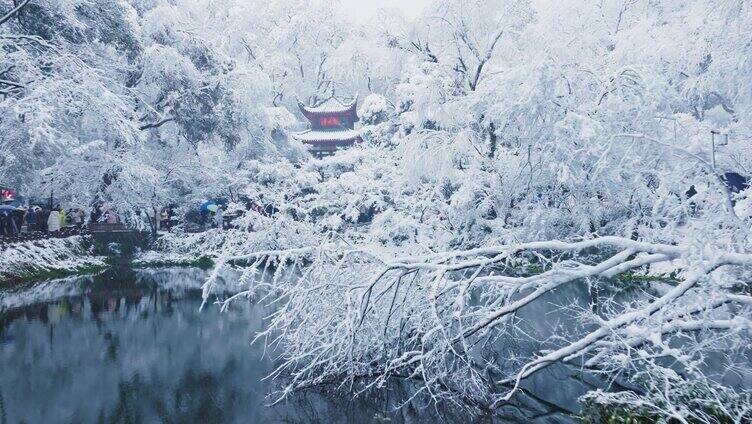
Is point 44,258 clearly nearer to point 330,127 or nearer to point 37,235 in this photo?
point 37,235

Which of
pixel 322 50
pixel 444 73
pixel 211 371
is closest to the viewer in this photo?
pixel 211 371

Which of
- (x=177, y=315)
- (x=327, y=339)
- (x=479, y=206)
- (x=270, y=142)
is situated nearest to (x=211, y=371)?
(x=327, y=339)

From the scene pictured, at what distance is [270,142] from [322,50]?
2121 centimetres

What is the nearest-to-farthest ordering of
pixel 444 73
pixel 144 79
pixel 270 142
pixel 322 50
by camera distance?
pixel 444 73 < pixel 144 79 < pixel 270 142 < pixel 322 50

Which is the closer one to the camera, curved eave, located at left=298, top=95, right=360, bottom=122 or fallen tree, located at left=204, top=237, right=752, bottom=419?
fallen tree, located at left=204, top=237, right=752, bottom=419

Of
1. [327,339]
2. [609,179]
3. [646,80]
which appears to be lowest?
[327,339]

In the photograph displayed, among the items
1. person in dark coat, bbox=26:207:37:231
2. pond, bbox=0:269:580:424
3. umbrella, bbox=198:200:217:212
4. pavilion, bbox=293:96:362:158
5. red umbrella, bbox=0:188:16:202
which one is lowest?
pond, bbox=0:269:580:424

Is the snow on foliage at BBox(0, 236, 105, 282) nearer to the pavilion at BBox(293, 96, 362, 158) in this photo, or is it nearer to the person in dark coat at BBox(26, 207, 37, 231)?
the person in dark coat at BBox(26, 207, 37, 231)

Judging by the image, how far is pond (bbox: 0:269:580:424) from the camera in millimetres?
6109

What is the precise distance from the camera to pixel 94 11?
48.0 feet

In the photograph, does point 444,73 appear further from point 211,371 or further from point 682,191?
point 211,371

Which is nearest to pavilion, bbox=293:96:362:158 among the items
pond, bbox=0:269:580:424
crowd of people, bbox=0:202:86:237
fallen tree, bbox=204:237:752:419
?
crowd of people, bbox=0:202:86:237

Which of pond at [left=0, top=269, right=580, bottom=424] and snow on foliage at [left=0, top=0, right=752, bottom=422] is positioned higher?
snow on foliage at [left=0, top=0, right=752, bottom=422]

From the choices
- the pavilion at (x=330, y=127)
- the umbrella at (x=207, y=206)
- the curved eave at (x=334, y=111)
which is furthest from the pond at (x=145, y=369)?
the curved eave at (x=334, y=111)
